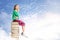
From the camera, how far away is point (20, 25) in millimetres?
22422

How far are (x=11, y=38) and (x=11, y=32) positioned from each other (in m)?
0.26

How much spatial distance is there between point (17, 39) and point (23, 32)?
524 mm

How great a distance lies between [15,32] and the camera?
73.2 feet

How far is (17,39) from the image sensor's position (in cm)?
2222

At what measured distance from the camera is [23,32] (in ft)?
74.1

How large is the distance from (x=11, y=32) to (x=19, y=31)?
376mm

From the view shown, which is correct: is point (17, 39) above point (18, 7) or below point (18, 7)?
below

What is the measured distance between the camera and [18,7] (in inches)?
892

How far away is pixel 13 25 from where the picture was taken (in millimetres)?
22297

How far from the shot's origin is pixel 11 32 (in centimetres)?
2242

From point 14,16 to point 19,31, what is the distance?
0.72 metres

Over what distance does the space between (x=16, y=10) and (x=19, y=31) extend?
0.95 metres

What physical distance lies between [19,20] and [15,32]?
59 cm

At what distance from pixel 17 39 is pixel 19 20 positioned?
87 centimetres
